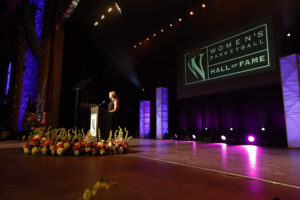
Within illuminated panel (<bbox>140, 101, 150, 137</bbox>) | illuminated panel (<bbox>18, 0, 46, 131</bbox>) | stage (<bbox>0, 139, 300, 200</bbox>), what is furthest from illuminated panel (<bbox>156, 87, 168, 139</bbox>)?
stage (<bbox>0, 139, 300, 200</bbox>)

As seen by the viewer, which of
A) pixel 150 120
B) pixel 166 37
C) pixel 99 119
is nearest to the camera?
pixel 99 119

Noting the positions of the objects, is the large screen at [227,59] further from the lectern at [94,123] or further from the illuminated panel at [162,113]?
the lectern at [94,123]

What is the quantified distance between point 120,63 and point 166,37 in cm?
337

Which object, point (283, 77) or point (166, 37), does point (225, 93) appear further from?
point (166, 37)

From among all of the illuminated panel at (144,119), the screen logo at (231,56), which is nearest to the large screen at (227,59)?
the screen logo at (231,56)

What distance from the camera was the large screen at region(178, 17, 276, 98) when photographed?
5840mm

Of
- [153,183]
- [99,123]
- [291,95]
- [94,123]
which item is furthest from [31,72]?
[291,95]

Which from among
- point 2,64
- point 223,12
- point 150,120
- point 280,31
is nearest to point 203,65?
point 223,12

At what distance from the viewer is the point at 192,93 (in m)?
7.81

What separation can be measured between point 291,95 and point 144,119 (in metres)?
6.64

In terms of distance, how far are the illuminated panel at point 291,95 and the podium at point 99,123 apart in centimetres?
480

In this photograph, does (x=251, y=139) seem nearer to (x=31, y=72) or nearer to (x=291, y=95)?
(x=291, y=95)

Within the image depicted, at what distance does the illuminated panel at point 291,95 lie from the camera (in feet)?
16.7

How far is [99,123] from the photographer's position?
12.7 feet
